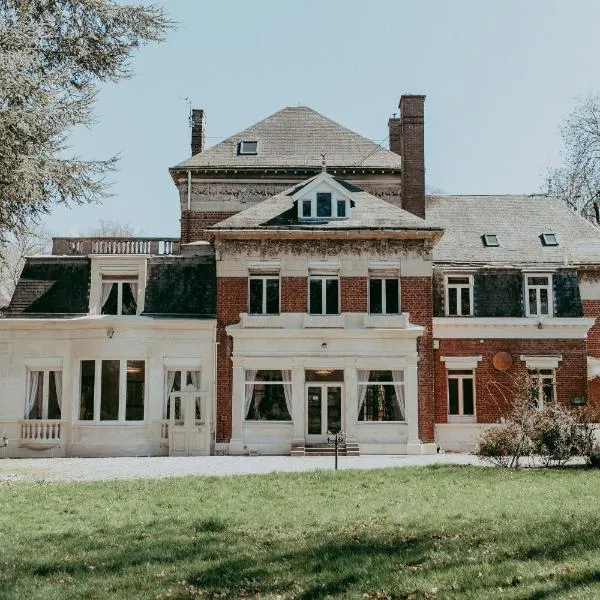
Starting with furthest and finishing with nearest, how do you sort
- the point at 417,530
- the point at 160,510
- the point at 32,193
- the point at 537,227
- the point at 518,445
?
the point at 537,227, the point at 518,445, the point at 32,193, the point at 160,510, the point at 417,530

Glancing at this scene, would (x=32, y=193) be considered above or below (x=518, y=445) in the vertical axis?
above

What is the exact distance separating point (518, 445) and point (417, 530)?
346 inches

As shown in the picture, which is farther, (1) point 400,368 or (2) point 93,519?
→ (1) point 400,368

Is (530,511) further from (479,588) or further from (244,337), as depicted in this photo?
(244,337)

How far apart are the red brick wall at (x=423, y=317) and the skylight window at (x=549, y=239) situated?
6223 millimetres

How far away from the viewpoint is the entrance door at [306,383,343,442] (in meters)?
25.6

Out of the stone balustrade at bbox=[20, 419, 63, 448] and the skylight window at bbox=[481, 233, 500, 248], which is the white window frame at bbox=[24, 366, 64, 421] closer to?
the stone balustrade at bbox=[20, 419, 63, 448]

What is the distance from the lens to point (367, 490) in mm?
14836

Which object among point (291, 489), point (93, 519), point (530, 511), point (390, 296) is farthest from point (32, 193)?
point (390, 296)

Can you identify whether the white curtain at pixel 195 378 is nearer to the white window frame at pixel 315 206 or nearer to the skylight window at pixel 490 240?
the white window frame at pixel 315 206

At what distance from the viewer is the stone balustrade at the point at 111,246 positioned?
90.1ft

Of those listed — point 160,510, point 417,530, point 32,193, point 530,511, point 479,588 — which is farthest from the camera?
point 32,193

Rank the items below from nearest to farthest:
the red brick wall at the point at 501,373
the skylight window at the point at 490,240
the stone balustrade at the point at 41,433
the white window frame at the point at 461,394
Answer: the stone balustrade at the point at 41,433
the red brick wall at the point at 501,373
the white window frame at the point at 461,394
the skylight window at the point at 490,240

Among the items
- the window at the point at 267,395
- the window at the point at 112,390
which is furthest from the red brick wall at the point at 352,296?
the window at the point at 112,390
